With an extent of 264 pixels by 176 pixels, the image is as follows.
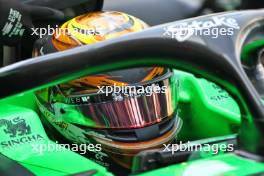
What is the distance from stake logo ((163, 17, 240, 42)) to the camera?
2.81 ft

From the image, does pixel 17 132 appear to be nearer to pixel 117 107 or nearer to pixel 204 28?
pixel 117 107

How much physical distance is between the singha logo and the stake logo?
1.87 feet

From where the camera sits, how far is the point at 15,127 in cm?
133

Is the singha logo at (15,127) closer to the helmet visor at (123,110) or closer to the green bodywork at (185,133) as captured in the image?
the green bodywork at (185,133)

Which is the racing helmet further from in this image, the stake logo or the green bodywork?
the stake logo

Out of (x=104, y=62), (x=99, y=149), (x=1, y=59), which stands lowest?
(x=99, y=149)

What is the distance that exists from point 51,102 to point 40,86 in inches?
22.2

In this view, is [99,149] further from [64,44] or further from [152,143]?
[64,44]

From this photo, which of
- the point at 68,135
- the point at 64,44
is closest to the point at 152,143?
the point at 68,135

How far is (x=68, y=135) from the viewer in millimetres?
1371

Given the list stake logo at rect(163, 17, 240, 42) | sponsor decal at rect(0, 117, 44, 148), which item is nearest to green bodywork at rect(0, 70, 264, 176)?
sponsor decal at rect(0, 117, 44, 148)

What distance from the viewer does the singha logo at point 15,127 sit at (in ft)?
4.32

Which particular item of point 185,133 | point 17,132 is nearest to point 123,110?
point 17,132

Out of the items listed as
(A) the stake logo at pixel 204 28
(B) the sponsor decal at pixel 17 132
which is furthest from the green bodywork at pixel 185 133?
(A) the stake logo at pixel 204 28
